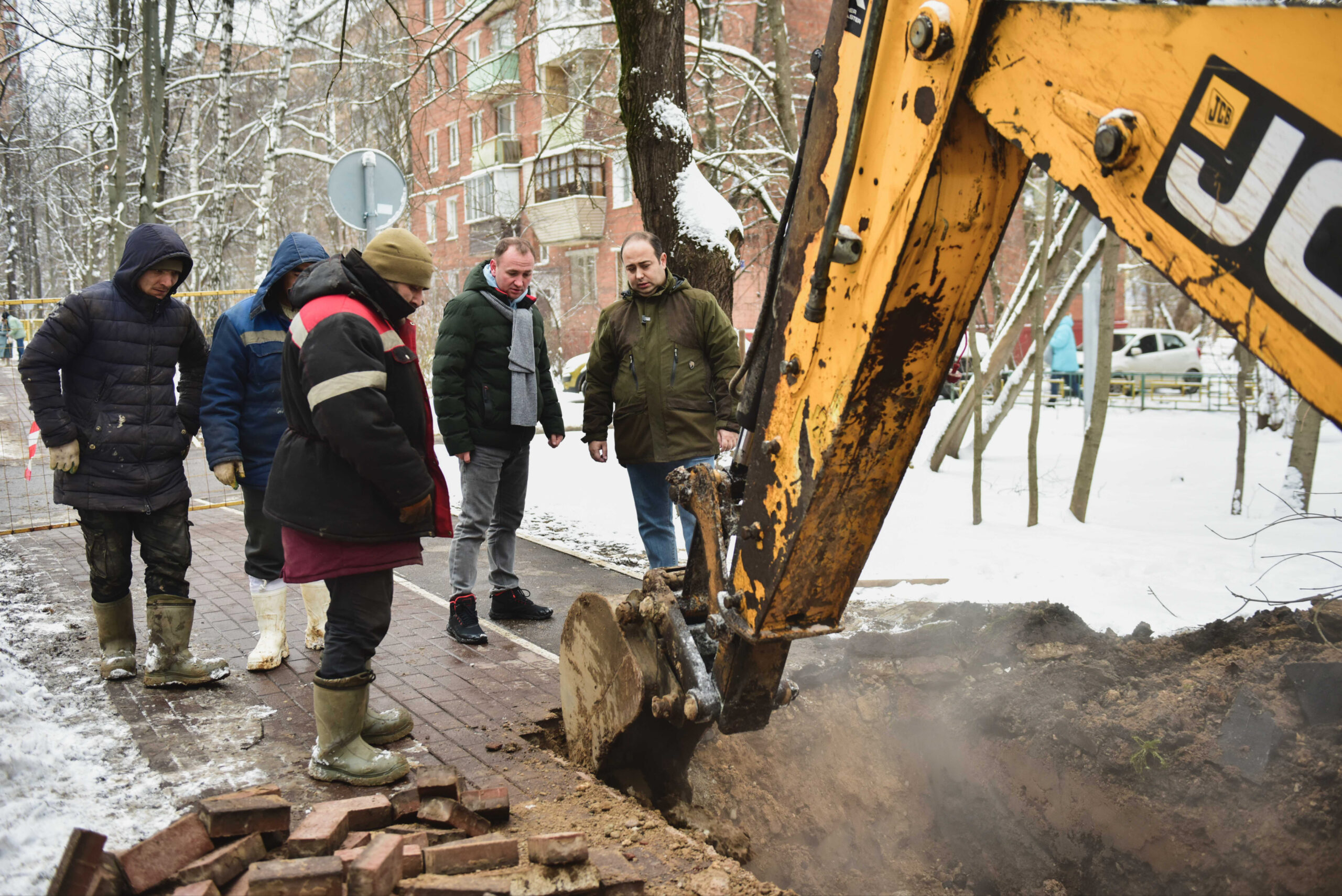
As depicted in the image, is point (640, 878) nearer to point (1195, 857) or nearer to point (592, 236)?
point (1195, 857)

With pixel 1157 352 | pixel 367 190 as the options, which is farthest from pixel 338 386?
pixel 1157 352

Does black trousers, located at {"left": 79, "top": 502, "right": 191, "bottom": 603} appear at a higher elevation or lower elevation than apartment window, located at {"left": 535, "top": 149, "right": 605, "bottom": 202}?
lower

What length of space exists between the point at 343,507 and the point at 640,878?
167 centimetres

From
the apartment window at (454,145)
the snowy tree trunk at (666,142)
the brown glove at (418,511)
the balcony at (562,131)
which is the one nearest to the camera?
the brown glove at (418,511)

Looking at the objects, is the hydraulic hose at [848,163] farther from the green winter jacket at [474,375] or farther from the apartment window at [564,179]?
the apartment window at [564,179]

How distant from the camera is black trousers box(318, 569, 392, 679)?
12.0 feet

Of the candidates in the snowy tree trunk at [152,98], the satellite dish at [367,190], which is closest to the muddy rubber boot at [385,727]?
the satellite dish at [367,190]

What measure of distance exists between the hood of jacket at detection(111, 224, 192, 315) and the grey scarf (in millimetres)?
1578

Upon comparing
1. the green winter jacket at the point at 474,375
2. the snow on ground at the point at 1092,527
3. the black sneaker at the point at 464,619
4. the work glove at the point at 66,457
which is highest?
the green winter jacket at the point at 474,375

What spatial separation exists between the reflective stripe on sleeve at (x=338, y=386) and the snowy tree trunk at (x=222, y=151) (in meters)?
13.8

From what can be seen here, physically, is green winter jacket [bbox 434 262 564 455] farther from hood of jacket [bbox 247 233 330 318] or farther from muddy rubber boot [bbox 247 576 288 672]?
muddy rubber boot [bbox 247 576 288 672]

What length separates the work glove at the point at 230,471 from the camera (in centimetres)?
470

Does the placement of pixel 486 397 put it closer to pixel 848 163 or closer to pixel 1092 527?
pixel 848 163

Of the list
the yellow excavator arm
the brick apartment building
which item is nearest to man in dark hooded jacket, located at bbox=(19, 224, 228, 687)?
the yellow excavator arm
